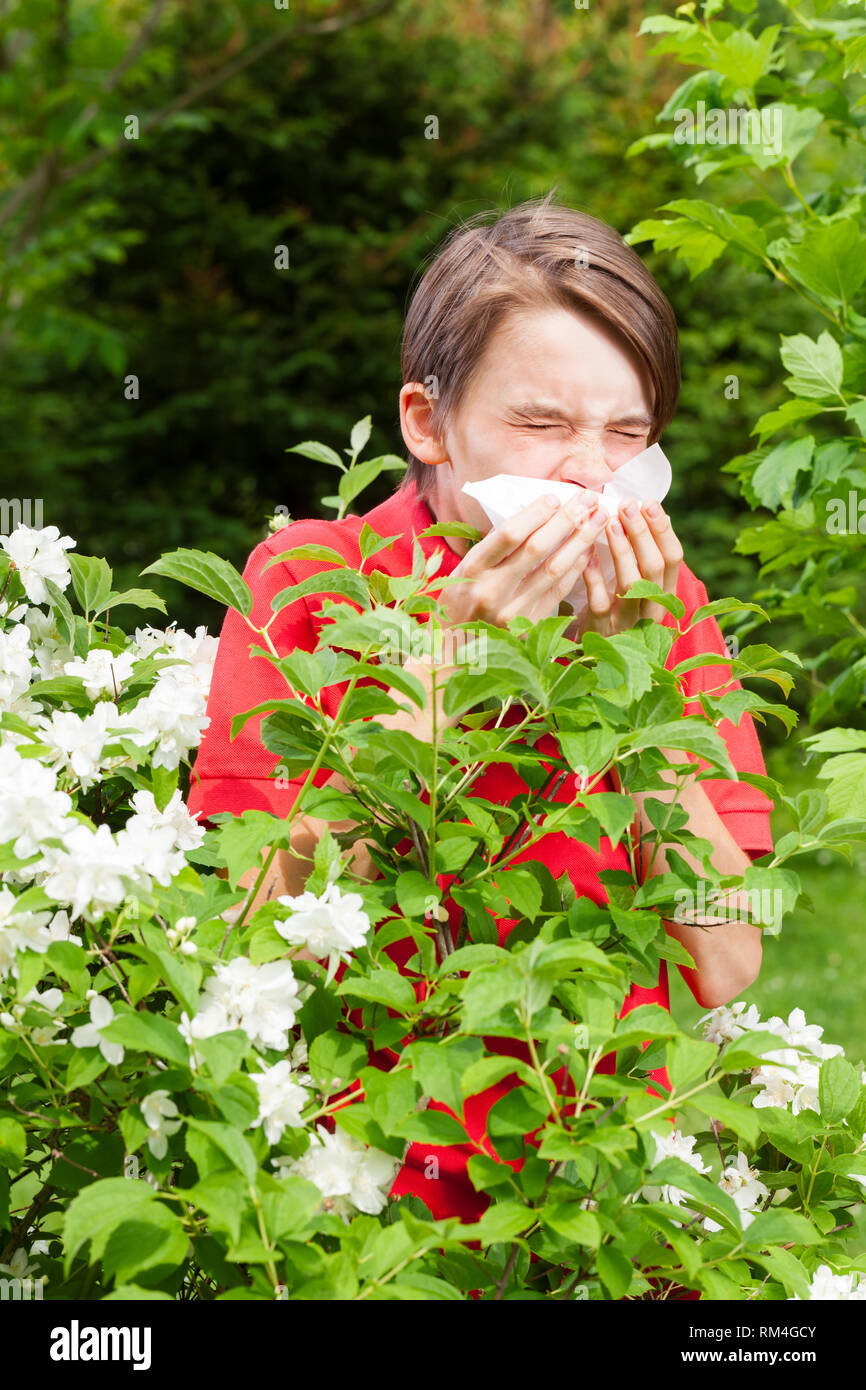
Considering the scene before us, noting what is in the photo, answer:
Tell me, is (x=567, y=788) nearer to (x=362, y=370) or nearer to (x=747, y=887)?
(x=747, y=887)

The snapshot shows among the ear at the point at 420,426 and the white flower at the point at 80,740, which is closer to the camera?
the white flower at the point at 80,740

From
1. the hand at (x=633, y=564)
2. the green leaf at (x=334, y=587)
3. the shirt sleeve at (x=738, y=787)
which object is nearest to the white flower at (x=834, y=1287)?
the shirt sleeve at (x=738, y=787)

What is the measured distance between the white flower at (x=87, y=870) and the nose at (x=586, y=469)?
751 mm

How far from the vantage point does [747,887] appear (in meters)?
1.34

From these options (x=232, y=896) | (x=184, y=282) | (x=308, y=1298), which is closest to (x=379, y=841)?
(x=232, y=896)

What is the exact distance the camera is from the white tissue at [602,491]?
1620 mm

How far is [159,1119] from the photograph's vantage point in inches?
46.1

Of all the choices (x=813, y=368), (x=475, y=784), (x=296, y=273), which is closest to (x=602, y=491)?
(x=475, y=784)

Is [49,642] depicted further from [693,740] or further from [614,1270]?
[614,1270]

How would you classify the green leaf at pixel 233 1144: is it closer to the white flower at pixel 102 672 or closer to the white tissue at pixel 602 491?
the white flower at pixel 102 672

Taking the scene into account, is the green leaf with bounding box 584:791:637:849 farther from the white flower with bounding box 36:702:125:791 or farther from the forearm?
the white flower with bounding box 36:702:125:791

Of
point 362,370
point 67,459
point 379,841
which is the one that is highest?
point 362,370

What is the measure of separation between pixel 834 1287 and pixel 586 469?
0.92 meters
